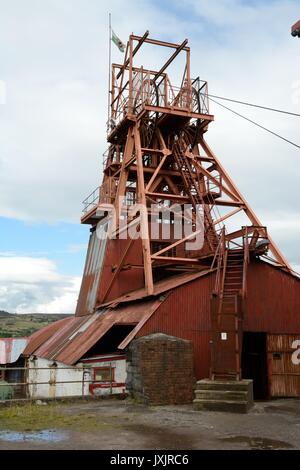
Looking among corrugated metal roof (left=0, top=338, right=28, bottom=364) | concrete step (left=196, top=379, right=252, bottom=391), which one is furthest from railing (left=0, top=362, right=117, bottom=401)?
concrete step (left=196, top=379, right=252, bottom=391)

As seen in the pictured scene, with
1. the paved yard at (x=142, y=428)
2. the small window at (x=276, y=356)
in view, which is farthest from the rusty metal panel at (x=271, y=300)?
the paved yard at (x=142, y=428)

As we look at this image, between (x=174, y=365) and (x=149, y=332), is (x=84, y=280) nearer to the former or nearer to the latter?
(x=149, y=332)

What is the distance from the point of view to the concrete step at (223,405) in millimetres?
12852

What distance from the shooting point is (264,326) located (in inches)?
703

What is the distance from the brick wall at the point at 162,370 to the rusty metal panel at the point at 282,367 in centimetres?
392

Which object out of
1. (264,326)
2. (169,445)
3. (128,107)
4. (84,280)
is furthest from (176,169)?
(169,445)

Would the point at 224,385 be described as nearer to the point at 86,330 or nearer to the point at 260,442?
the point at 260,442

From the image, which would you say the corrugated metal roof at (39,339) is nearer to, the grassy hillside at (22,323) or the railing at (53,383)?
the railing at (53,383)

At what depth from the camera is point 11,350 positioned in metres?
33.4

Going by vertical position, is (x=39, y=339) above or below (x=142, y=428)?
above

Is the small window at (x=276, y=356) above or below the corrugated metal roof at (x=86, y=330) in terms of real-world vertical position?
below

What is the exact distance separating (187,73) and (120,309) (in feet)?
40.4

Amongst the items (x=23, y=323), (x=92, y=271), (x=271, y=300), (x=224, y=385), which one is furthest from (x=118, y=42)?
(x=23, y=323)

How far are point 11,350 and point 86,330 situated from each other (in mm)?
14314
